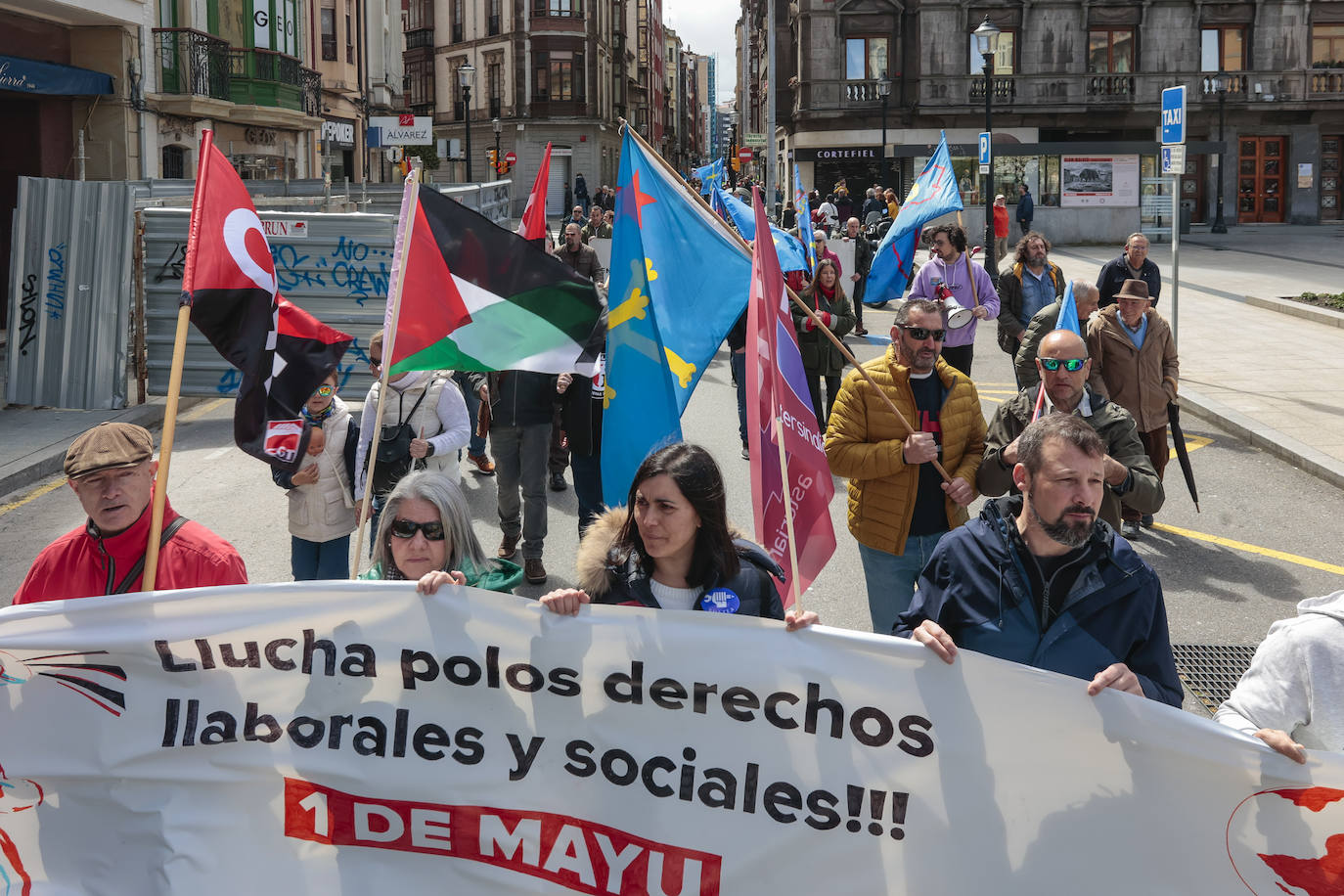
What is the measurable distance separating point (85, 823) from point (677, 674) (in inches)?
64.2

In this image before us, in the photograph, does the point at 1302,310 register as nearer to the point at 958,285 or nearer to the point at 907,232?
the point at 907,232

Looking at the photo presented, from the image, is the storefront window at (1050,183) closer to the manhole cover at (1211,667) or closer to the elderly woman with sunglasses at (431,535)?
the manhole cover at (1211,667)

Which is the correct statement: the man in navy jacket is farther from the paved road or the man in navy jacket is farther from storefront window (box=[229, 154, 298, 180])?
storefront window (box=[229, 154, 298, 180])

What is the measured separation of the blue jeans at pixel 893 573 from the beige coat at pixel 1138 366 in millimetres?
3617

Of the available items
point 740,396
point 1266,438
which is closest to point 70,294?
point 740,396

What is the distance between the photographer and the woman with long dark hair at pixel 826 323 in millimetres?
11039

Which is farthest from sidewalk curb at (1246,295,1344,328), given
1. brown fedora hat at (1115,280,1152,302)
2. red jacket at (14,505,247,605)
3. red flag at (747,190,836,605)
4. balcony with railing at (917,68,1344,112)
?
balcony with railing at (917,68,1344,112)

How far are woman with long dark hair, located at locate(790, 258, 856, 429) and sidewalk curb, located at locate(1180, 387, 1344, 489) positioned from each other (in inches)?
146

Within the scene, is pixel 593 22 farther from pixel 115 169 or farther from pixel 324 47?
pixel 115 169

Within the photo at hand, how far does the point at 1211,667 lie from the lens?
617cm

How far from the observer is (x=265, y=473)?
10.5m

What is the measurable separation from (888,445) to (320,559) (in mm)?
2700

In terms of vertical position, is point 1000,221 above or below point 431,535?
above

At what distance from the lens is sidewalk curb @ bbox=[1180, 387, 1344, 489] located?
32.9 feet
